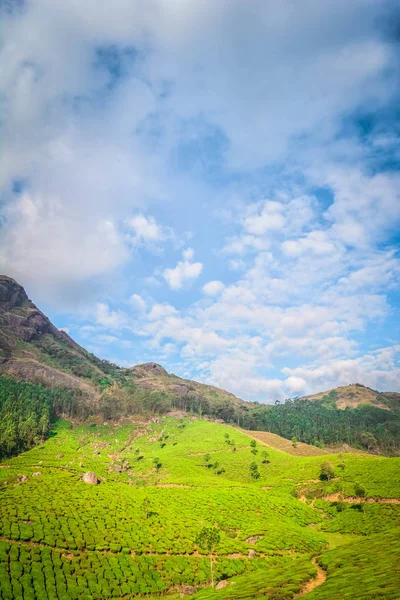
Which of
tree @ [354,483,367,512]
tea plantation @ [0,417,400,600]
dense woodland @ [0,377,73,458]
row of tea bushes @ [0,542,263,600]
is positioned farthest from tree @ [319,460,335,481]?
dense woodland @ [0,377,73,458]

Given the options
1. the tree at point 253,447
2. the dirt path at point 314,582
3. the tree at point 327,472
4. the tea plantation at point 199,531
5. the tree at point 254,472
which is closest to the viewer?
the dirt path at point 314,582

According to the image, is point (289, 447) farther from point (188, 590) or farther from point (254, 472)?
point (188, 590)

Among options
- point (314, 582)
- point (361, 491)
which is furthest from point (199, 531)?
point (361, 491)

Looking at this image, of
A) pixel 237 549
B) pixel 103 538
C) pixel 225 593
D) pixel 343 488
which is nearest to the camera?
pixel 225 593

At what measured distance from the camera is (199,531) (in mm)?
68500

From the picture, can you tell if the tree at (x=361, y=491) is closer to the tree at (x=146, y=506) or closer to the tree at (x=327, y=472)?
the tree at (x=327, y=472)

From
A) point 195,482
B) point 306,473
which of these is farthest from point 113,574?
point 306,473

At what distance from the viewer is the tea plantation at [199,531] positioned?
144 feet

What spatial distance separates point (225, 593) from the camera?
136 feet

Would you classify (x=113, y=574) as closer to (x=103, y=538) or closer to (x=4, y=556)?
(x=103, y=538)

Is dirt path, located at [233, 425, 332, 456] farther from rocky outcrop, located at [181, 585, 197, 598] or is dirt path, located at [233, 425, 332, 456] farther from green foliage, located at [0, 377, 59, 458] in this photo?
rocky outcrop, located at [181, 585, 197, 598]

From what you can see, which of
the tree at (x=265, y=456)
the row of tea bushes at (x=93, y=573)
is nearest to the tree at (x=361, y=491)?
the row of tea bushes at (x=93, y=573)

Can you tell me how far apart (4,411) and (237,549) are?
151842 millimetres

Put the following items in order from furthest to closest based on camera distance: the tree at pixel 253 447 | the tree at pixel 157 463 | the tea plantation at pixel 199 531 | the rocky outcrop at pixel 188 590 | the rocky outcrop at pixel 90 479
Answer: the tree at pixel 253 447 → the tree at pixel 157 463 → the rocky outcrop at pixel 90 479 → the rocky outcrop at pixel 188 590 → the tea plantation at pixel 199 531
